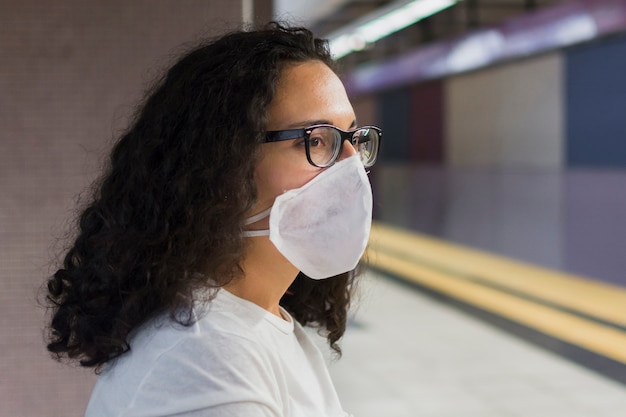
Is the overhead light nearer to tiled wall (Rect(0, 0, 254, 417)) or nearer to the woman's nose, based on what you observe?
tiled wall (Rect(0, 0, 254, 417))

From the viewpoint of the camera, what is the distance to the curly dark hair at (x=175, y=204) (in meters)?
1.02

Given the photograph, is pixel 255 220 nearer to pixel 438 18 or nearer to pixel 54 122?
pixel 54 122

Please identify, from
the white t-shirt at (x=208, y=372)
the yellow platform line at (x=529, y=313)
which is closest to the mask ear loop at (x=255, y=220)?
the white t-shirt at (x=208, y=372)

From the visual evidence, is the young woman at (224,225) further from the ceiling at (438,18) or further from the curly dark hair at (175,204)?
the ceiling at (438,18)

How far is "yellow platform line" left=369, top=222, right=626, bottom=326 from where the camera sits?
6.00 meters

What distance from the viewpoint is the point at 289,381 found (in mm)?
1070

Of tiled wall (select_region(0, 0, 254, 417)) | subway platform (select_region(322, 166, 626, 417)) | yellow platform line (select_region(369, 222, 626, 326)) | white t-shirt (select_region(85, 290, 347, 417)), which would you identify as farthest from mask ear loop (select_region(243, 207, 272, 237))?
yellow platform line (select_region(369, 222, 626, 326))

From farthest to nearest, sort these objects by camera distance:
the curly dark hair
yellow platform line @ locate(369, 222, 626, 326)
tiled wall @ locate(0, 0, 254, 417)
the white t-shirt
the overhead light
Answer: yellow platform line @ locate(369, 222, 626, 326), the overhead light, tiled wall @ locate(0, 0, 254, 417), the curly dark hair, the white t-shirt

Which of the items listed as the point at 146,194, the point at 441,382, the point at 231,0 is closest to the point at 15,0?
the point at 231,0

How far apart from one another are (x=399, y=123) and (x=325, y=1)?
5.65 m

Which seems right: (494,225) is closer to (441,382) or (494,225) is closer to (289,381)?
(441,382)

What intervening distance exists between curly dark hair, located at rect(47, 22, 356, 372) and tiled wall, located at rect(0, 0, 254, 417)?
1.38 m

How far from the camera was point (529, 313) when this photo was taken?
659 centimetres

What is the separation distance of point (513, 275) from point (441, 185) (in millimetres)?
2478
